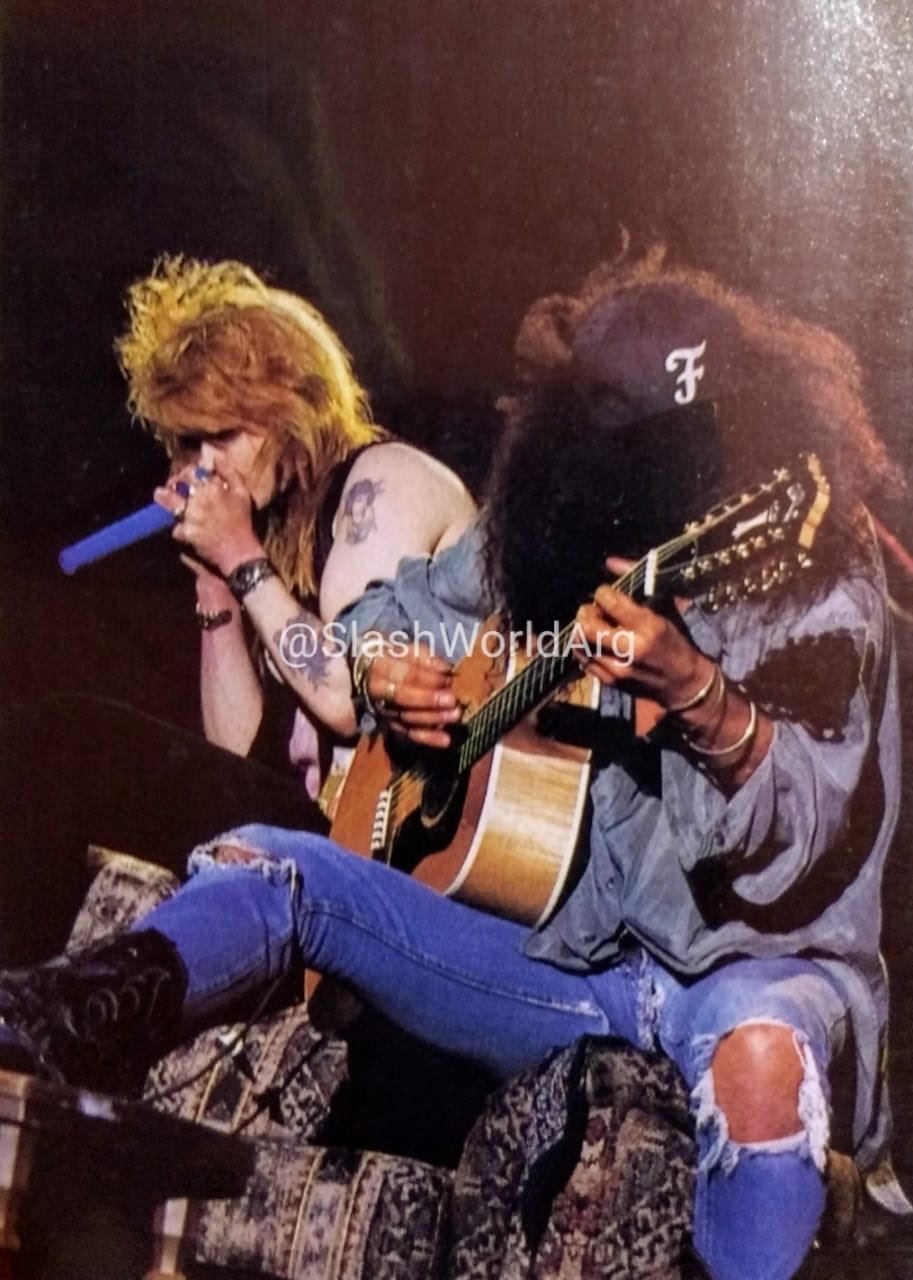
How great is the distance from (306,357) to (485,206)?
24 cm

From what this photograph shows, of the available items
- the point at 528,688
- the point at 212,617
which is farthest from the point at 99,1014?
the point at 528,688

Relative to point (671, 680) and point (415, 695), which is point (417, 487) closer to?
point (415, 695)

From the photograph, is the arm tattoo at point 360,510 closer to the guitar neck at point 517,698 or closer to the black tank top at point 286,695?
the black tank top at point 286,695

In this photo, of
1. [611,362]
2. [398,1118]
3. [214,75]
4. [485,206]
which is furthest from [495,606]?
[214,75]

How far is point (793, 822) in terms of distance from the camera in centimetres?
155

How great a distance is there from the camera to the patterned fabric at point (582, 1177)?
4.99 feet

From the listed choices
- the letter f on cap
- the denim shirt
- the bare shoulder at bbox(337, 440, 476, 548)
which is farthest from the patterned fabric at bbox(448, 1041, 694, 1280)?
the letter f on cap

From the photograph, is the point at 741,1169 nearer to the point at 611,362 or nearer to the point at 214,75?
the point at 611,362

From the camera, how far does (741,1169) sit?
58.9 inches

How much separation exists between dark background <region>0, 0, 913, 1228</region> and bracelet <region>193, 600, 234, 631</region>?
2 cm

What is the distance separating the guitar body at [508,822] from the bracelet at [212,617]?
0.27 m

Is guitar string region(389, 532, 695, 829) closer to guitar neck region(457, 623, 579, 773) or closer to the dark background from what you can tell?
guitar neck region(457, 623, 579, 773)

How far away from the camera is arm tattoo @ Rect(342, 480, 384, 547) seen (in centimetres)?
167

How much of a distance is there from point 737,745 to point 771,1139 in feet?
1.21
